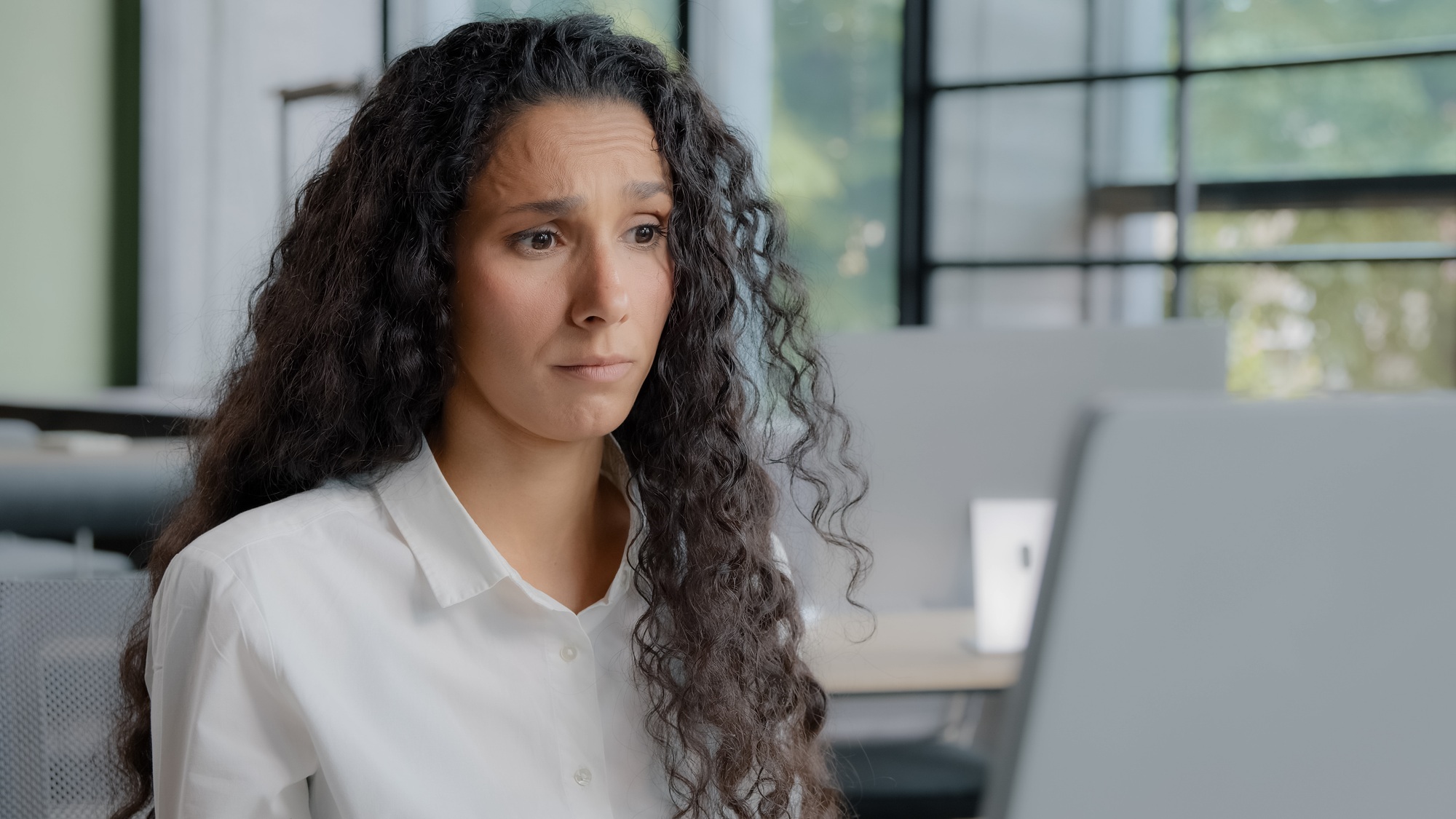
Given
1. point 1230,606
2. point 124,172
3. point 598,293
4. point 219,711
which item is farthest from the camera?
point 124,172

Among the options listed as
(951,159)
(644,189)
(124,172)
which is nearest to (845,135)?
(951,159)

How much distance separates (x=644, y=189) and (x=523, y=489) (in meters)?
0.23

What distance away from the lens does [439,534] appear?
0.91 m

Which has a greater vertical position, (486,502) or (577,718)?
(486,502)

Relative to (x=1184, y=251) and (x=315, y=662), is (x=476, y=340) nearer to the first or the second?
(x=315, y=662)

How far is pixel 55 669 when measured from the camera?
97 centimetres

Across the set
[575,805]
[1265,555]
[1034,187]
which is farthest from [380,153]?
[1034,187]

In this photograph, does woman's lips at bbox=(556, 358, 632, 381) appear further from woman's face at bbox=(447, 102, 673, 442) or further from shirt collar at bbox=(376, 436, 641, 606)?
shirt collar at bbox=(376, 436, 641, 606)

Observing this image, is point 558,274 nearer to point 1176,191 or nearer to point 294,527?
point 294,527

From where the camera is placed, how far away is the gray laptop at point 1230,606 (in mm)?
344

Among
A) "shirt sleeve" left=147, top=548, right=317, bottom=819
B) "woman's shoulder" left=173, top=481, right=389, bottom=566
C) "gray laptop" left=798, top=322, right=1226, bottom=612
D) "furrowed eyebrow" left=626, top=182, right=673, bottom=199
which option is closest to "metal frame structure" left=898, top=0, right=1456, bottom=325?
"gray laptop" left=798, top=322, right=1226, bottom=612

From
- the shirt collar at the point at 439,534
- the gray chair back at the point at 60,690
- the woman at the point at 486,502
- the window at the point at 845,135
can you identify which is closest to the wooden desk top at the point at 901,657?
the woman at the point at 486,502

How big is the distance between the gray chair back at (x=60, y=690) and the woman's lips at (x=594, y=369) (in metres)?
0.39

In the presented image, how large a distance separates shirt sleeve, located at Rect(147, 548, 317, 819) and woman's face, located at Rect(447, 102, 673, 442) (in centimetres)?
22
